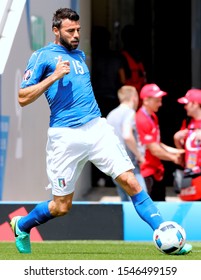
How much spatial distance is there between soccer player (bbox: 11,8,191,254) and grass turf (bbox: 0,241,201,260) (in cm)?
33

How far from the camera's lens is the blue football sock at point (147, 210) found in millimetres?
9172

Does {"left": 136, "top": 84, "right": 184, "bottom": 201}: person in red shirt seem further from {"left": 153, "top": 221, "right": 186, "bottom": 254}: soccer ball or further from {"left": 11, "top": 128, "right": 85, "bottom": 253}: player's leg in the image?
{"left": 153, "top": 221, "right": 186, "bottom": 254}: soccer ball

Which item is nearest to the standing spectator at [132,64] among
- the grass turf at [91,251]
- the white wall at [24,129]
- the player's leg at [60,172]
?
the white wall at [24,129]

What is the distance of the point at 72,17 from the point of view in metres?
9.30

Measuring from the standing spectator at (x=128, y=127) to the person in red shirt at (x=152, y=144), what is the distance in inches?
4.0

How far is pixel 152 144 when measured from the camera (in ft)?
40.8

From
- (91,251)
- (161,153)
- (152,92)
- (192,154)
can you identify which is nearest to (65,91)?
(91,251)

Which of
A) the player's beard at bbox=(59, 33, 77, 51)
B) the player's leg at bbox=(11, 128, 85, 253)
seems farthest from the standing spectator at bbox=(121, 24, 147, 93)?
the player's leg at bbox=(11, 128, 85, 253)

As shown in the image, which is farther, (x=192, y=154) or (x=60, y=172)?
(x=192, y=154)

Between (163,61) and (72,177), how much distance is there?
9.77m

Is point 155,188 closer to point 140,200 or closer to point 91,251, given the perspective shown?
point 91,251

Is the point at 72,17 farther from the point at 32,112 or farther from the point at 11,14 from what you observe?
the point at 32,112

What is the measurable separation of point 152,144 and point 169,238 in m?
3.51

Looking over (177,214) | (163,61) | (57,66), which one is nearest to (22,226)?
(57,66)
